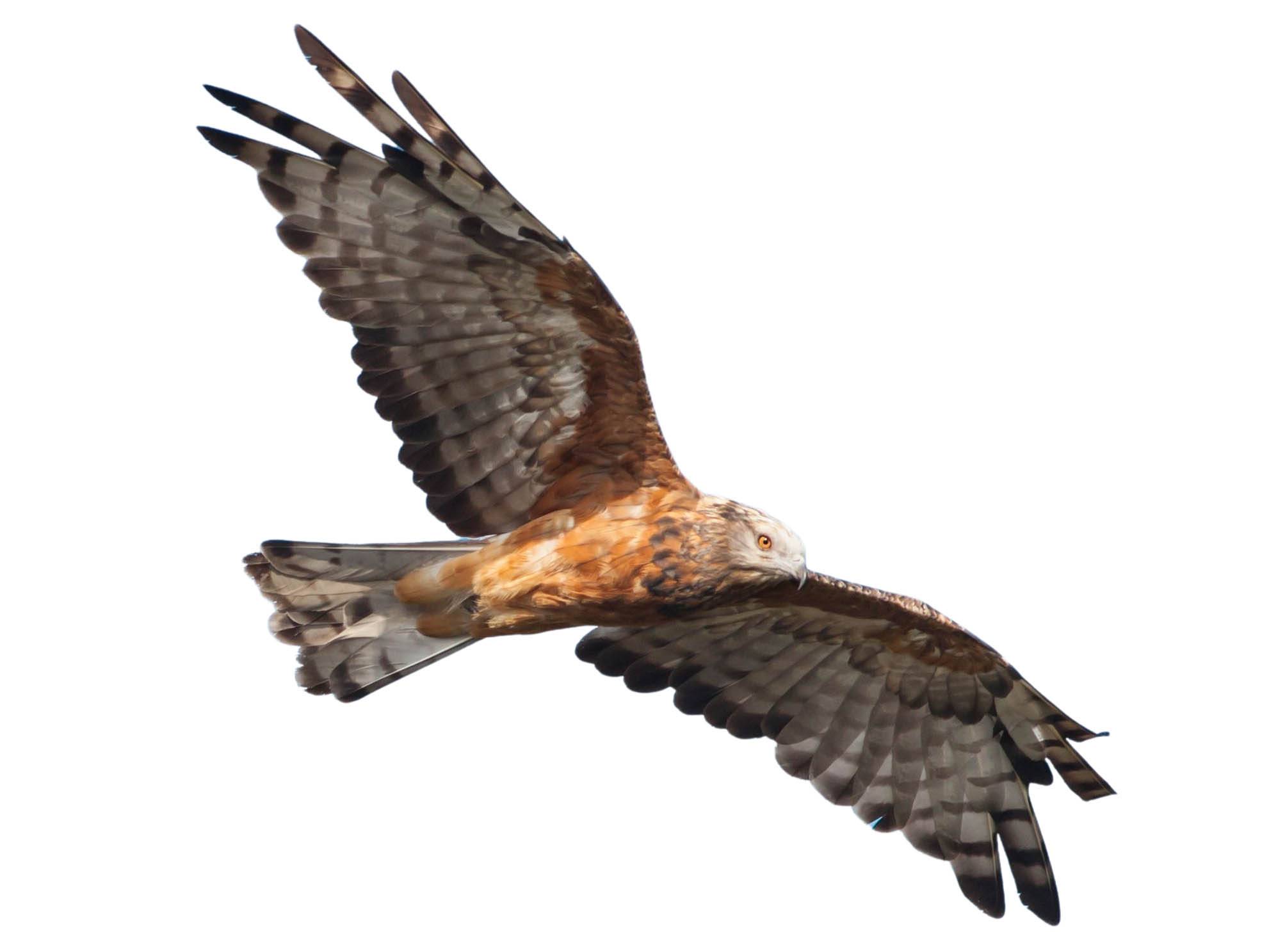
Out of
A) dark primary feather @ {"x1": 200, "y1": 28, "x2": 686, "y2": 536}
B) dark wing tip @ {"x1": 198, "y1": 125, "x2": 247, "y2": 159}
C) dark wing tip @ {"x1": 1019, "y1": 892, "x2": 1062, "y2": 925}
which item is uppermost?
dark wing tip @ {"x1": 198, "y1": 125, "x2": 247, "y2": 159}

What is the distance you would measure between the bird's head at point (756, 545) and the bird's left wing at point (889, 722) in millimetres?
1504

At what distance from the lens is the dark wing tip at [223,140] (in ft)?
29.3

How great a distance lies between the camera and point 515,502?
9719 millimetres

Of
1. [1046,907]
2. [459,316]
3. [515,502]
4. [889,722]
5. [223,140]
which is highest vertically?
[223,140]

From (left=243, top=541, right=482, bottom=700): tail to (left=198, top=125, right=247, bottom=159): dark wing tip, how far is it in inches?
82.8

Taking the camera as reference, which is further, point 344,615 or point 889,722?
point 889,722

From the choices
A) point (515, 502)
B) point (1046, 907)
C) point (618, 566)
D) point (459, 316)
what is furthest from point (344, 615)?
point (1046, 907)

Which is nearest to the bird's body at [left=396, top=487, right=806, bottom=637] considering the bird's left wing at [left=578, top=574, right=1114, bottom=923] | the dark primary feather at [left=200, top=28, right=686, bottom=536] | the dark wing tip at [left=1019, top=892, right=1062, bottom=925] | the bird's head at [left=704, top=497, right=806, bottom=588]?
the bird's head at [left=704, top=497, right=806, bottom=588]

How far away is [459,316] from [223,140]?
1.34 meters

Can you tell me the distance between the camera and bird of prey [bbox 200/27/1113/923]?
29.8 feet

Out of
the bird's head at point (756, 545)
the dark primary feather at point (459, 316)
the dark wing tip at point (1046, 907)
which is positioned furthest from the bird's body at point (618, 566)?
the dark wing tip at point (1046, 907)

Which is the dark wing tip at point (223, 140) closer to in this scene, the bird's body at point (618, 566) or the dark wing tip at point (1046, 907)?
the bird's body at point (618, 566)

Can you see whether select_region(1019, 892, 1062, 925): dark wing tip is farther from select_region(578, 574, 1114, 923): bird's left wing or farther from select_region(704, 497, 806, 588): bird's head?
select_region(704, 497, 806, 588): bird's head

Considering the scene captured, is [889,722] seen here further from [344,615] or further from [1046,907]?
[344,615]
